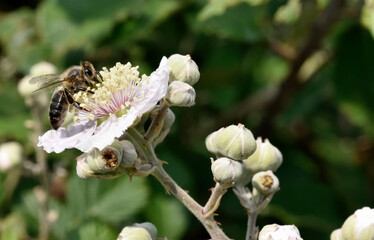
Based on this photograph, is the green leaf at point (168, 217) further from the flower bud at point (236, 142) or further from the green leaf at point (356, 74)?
the flower bud at point (236, 142)

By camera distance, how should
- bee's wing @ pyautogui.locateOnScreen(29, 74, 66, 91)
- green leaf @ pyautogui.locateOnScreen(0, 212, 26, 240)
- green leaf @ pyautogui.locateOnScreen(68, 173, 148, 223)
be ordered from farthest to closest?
green leaf @ pyautogui.locateOnScreen(68, 173, 148, 223)
green leaf @ pyautogui.locateOnScreen(0, 212, 26, 240)
bee's wing @ pyautogui.locateOnScreen(29, 74, 66, 91)

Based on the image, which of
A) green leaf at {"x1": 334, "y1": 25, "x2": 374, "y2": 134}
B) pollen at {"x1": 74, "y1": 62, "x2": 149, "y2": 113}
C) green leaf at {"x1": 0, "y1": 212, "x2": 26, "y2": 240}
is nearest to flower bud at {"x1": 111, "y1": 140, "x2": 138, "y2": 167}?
pollen at {"x1": 74, "y1": 62, "x2": 149, "y2": 113}

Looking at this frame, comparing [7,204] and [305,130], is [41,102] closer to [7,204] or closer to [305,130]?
[7,204]

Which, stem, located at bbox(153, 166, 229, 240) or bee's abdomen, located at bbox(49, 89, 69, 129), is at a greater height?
bee's abdomen, located at bbox(49, 89, 69, 129)

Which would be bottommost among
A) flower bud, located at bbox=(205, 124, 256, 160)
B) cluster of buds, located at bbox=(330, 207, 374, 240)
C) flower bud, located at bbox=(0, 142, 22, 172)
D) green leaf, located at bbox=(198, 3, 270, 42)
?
flower bud, located at bbox=(0, 142, 22, 172)

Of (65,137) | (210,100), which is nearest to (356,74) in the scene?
(210,100)

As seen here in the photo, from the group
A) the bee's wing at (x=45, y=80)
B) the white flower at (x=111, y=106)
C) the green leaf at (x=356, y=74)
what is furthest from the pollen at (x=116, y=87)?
the green leaf at (x=356, y=74)

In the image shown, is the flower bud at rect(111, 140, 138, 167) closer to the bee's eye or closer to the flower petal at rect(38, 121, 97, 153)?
the flower petal at rect(38, 121, 97, 153)
